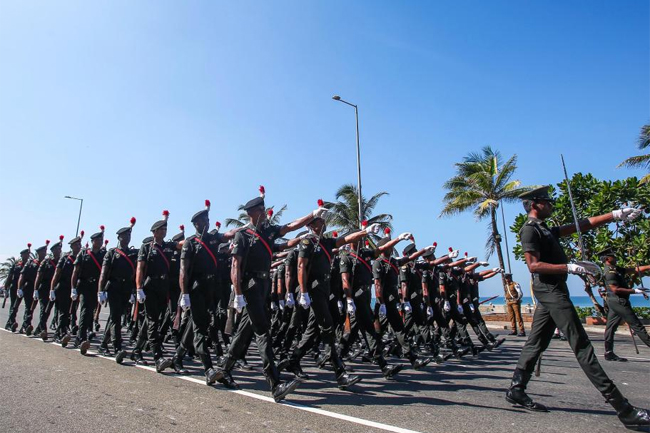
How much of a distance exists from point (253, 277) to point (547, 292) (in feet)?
10.8

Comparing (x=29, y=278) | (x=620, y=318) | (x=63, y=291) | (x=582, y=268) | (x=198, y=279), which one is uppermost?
(x=29, y=278)

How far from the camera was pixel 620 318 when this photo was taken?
8.61m

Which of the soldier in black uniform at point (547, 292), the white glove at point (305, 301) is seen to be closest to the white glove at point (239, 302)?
the white glove at point (305, 301)

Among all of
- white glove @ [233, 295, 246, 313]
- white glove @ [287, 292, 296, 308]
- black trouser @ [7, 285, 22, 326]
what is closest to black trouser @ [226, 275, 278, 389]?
white glove @ [233, 295, 246, 313]

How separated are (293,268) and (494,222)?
20631 mm

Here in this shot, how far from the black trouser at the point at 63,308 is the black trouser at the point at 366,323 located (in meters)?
6.89

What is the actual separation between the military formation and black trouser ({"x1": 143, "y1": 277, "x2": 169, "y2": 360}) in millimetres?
18

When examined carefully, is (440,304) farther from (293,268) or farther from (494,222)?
(494,222)

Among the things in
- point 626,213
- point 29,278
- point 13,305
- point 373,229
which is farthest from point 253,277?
point 13,305

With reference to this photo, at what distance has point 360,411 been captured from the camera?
4195 mm

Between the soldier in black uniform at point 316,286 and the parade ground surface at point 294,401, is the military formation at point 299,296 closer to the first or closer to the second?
the soldier in black uniform at point 316,286

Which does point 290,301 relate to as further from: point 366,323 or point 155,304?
point 155,304

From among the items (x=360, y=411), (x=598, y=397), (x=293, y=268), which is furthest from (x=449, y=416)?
(x=293, y=268)

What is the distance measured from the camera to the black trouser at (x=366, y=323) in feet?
20.6
